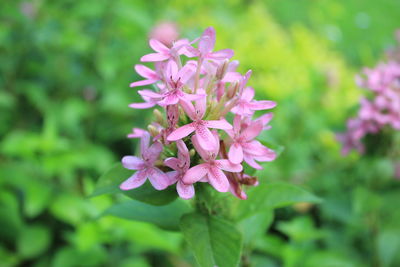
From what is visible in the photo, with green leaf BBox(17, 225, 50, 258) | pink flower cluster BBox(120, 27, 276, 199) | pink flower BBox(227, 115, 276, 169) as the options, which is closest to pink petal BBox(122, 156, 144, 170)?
pink flower cluster BBox(120, 27, 276, 199)

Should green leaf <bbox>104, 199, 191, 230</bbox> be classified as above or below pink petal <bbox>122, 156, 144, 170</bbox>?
below

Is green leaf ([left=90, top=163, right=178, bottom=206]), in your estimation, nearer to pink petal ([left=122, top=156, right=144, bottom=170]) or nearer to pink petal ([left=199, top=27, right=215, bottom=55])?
pink petal ([left=122, top=156, right=144, bottom=170])

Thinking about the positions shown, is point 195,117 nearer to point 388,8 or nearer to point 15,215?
point 15,215

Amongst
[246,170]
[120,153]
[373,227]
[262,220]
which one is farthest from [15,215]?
[373,227]

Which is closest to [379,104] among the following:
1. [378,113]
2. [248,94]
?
[378,113]

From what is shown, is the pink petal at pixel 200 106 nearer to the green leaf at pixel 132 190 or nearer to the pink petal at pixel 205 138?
the pink petal at pixel 205 138

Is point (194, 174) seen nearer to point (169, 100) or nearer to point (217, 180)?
point (217, 180)
